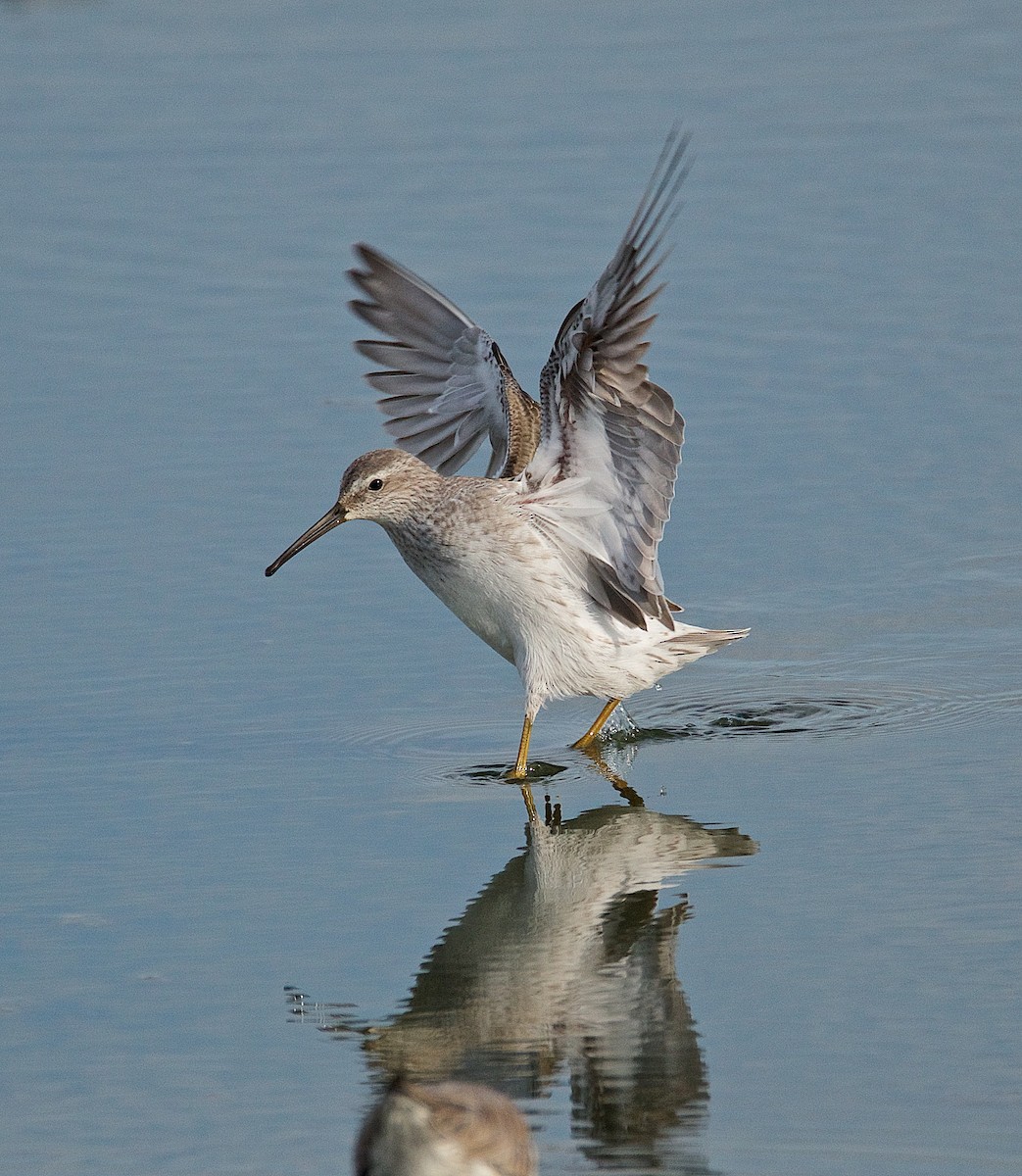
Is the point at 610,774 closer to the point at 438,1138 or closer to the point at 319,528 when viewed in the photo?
the point at 319,528

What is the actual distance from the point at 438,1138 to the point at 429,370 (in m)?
5.33

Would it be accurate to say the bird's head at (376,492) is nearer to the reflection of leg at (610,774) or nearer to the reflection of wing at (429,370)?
the reflection of wing at (429,370)

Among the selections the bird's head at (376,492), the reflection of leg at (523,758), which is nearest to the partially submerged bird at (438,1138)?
the reflection of leg at (523,758)

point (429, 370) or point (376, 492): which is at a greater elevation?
point (429, 370)

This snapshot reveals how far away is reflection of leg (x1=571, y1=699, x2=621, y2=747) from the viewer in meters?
7.65

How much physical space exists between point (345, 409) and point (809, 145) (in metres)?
4.27

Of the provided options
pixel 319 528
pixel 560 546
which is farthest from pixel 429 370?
pixel 560 546

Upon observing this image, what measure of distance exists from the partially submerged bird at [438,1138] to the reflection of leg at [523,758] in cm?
291

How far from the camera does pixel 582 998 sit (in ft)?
18.0

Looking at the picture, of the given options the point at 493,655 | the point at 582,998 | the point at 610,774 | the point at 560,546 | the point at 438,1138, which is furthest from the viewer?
the point at 493,655

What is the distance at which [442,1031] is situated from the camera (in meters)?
5.29

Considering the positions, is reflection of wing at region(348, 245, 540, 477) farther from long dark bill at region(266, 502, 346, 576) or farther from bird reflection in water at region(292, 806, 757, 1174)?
bird reflection in water at region(292, 806, 757, 1174)

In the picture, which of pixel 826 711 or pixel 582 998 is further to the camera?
pixel 826 711

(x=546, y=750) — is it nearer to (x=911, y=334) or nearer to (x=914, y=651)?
(x=914, y=651)
